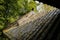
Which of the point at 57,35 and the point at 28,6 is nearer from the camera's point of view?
the point at 57,35

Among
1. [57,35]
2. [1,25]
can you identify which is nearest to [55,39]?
[57,35]

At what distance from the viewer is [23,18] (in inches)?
336

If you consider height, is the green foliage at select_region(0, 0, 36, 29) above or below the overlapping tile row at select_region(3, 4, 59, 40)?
below

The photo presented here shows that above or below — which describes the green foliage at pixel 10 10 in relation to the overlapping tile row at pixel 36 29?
below

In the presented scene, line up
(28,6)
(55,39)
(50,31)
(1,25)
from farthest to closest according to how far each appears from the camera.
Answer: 1. (28,6)
2. (1,25)
3. (50,31)
4. (55,39)

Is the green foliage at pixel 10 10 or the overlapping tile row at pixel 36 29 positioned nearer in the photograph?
the overlapping tile row at pixel 36 29

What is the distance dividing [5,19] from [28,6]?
1.64m

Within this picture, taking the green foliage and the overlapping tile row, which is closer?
the overlapping tile row

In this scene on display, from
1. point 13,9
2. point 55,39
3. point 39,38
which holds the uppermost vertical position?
point 55,39

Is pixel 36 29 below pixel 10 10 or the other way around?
the other way around

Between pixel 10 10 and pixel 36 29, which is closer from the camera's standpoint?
pixel 36 29

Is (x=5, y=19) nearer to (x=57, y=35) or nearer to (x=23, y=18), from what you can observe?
(x=23, y=18)

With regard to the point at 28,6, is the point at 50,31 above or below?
above

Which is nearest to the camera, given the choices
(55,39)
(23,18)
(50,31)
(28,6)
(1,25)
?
(55,39)
